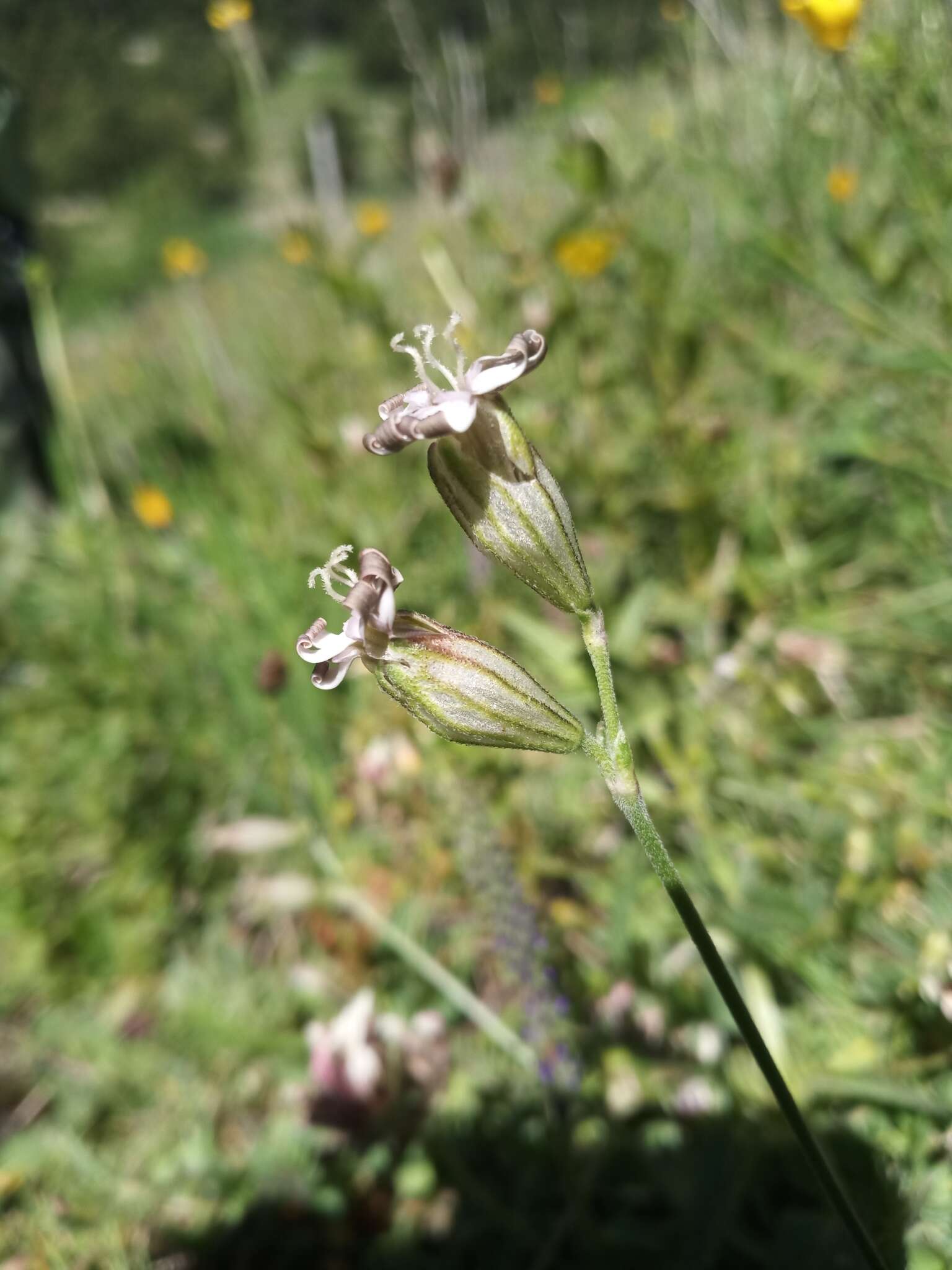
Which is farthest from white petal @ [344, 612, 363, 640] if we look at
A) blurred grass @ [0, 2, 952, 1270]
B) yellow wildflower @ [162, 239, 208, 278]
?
yellow wildflower @ [162, 239, 208, 278]

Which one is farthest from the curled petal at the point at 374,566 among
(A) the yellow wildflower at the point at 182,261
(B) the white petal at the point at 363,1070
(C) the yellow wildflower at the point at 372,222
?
(A) the yellow wildflower at the point at 182,261

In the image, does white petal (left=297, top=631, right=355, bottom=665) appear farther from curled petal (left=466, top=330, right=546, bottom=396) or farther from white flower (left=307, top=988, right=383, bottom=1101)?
white flower (left=307, top=988, right=383, bottom=1101)

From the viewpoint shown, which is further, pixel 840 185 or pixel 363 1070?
pixel 840 185

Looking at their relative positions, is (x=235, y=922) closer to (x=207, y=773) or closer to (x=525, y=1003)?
(x=207, y=773)

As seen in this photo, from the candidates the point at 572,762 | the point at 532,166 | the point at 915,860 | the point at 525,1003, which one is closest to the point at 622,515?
the point at 572,762

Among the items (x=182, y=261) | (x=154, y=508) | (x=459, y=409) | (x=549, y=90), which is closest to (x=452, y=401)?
(x=459, y=409)

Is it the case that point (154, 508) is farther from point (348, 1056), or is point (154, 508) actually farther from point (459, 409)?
point (459, 409)

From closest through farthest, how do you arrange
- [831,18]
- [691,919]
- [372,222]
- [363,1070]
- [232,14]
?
[691,919], [363,1070], [831,18], [232,14], [372,222]

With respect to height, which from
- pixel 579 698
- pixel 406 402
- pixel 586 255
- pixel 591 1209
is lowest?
pixel 591 1209
